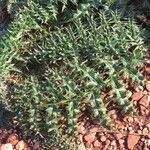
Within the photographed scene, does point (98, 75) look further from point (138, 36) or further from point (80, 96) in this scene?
point (138, 36)

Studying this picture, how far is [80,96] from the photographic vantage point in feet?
11.8

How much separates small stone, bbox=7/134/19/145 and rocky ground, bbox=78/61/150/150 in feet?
1.65

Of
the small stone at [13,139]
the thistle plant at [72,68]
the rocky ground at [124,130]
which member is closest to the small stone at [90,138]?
the rocky ground at [124,130]

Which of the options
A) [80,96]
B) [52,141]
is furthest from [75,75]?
[52,141]

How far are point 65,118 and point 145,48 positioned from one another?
77 cm

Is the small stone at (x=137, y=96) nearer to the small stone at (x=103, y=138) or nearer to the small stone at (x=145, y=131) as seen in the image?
the small stone at (x=145, y=131)

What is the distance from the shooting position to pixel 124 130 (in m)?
3.62

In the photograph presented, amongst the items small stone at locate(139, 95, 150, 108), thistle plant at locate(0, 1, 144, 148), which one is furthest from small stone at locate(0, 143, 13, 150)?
small stone at locate(139, 95, 150, 108)

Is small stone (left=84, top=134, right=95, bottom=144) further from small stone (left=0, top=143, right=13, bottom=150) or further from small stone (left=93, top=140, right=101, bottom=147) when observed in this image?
small stone (left=0, top=143, right=13, bottom=150)

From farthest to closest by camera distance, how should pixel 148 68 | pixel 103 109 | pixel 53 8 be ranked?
pixel 53 8 → pixel 148 68 → pixel 103 109

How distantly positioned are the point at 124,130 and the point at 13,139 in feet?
2.76

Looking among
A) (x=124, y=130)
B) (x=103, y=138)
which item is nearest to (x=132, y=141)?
(x=124, y=130)

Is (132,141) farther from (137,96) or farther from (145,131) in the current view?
(137,96)

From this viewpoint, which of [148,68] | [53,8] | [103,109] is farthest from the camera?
[53,8]
